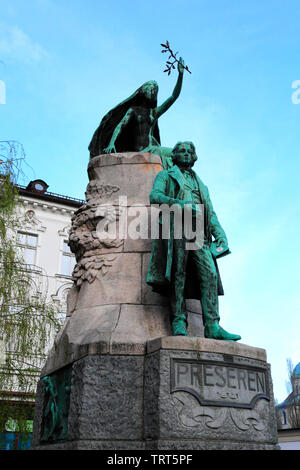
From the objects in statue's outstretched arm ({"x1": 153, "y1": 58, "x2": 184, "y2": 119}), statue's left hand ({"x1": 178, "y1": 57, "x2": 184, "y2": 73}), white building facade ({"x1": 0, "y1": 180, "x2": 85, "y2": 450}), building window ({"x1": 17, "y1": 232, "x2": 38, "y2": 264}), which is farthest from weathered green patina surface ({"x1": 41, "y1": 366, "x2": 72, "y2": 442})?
building window ({"x1": 17, "y1": 232, "x2": 38, "y2": 264})

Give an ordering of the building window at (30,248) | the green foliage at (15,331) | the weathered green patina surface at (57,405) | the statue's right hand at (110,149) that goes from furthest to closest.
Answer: the building window at (30,248) → the green foliage at (15,331) → the statue's right hand at (110,149) → the weathered green patina surface at (57,405)

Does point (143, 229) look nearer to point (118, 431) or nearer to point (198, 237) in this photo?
point (198, 237)

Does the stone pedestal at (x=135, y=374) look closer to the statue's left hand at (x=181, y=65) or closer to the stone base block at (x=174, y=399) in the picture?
the stone base block at (x=174, y=399)

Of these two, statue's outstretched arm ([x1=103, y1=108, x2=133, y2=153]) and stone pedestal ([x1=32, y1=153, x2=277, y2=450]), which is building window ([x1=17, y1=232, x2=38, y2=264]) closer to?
statue's outstretched arm ([x1=103, y1=108, x2=133, y2=153])

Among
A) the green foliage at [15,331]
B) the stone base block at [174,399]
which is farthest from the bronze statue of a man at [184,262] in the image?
the green foliage at [15,331]

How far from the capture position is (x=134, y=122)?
7.51 metres

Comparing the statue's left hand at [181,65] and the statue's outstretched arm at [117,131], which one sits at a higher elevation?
the statue's left hand at [181,65]

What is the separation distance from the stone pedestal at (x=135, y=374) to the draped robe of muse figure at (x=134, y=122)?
1742mm

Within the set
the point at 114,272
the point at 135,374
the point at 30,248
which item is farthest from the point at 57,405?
the point at 30,248

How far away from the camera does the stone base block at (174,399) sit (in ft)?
14.4

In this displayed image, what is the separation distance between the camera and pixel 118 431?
4645 mm

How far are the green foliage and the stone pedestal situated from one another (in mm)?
6179
